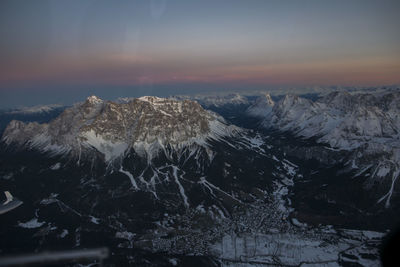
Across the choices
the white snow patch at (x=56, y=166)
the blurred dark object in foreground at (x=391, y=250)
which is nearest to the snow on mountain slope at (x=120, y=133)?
the white snow patch at (x=56, y=166)

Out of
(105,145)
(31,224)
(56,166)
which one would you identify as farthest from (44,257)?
(105,145)

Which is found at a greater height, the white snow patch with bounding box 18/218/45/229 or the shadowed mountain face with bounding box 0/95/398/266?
the shadowed mountain face with bounding box 0/95/398/266

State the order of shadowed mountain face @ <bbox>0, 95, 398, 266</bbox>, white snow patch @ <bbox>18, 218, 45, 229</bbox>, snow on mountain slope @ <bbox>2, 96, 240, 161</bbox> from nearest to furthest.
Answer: shadowed mountain face @ <bbox>0, 95, 398, 266</bbox>
white snow patch @ <bbox>18, 218, 45, 229</bbox>
snow on mountain slope @ <bbox>2, 96, 240, 161</bbox>

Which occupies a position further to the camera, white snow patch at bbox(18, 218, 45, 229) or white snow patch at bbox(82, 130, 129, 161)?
white snow patch at bbox(82, 130, 129, 161)

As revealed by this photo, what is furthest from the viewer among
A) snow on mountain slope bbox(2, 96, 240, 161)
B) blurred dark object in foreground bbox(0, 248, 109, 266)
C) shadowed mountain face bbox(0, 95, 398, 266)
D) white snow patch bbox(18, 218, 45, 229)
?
snow on mountain slope bbox(2, 96, 240, 161)

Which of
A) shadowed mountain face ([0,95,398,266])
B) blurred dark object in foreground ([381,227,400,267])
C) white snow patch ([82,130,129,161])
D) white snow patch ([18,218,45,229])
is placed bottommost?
white snow patch ([18,218,45,229])

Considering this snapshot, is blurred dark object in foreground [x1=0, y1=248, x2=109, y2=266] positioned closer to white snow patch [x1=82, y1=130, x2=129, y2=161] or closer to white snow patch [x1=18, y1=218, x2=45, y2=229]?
white snow patch [x1=18, y1=218, x2=45, y2=229]

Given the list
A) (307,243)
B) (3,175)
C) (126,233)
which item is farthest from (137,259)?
(3,175)

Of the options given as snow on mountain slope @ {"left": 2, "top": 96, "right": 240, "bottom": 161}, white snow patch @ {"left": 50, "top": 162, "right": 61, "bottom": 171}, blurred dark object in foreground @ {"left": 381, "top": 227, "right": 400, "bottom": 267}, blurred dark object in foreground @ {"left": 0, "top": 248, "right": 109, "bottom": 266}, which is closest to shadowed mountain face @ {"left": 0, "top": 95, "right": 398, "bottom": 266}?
white snow patch @ {"left": 50, "top": 162, "right": 61, "bottom": 171}
